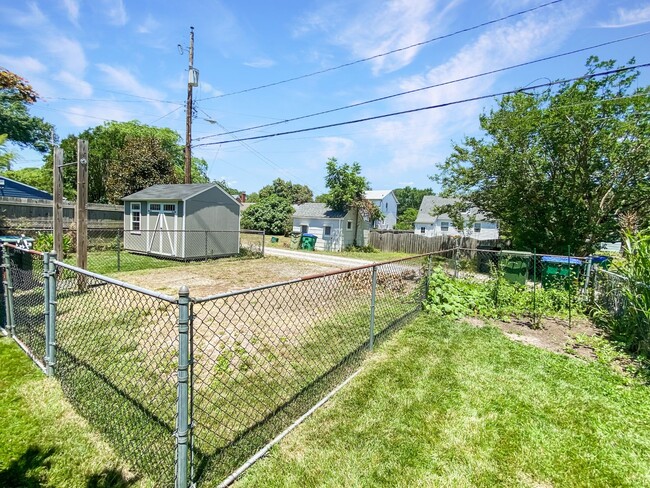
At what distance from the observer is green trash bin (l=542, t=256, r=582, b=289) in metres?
7.75

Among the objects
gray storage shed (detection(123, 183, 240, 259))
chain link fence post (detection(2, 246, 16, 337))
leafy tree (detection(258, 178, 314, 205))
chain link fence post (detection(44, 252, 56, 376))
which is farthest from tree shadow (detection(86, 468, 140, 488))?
leafy tree (detection(258, 178, 314, 205))

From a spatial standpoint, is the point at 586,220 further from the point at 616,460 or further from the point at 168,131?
the point at 168,131

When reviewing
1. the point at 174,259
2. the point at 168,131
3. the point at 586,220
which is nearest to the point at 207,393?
the point at 174,259

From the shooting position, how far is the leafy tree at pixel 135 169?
57.7 feet

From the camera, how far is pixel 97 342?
13.1ft

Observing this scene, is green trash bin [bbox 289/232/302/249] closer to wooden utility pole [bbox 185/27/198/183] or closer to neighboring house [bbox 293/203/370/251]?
neighboring house [bbox 293/203/370/251]

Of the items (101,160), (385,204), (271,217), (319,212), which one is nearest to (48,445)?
(319,212)

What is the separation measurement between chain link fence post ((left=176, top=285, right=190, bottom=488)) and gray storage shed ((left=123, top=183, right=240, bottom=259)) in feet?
33.4

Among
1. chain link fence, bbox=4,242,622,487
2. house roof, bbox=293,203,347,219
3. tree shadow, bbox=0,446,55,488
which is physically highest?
house roof, bbox=293,203,347,219

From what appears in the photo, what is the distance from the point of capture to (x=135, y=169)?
17.6m

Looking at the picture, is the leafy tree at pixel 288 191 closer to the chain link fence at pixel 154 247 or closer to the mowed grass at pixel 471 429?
the chain link fence at pixel 154 247

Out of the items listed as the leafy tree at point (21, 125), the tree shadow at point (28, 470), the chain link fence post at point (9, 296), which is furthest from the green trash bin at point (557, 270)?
the leafy tree at point (21, 125)

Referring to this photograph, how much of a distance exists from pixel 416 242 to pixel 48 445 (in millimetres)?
20283

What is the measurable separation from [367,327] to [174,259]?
31.2ft
